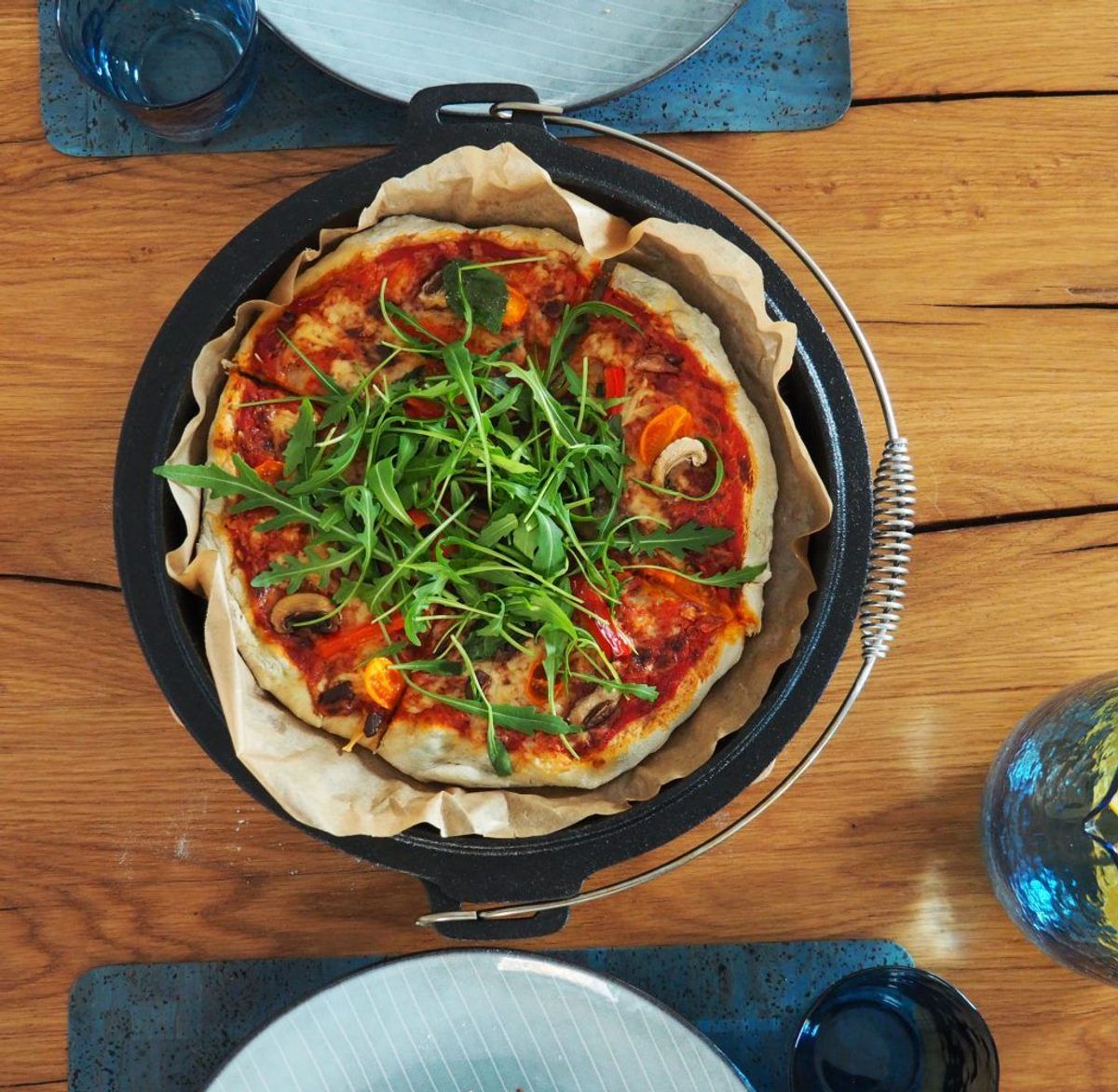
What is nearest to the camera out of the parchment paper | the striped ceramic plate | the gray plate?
the parchment paper

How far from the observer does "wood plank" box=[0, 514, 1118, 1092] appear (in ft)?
7.57

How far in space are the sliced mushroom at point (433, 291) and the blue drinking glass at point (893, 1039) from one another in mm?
1397

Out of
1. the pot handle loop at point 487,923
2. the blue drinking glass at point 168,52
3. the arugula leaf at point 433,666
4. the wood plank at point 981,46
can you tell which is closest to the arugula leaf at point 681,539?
the arugula leaf at point 433,666

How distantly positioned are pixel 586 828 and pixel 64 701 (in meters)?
1.08

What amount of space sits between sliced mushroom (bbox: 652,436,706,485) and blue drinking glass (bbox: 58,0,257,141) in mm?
1065

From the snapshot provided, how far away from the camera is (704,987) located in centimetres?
231

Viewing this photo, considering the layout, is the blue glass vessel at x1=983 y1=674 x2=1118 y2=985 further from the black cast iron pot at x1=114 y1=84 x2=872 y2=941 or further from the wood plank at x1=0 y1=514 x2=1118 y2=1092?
the black cast iron pot at x1=114 y1=84 x2=872 y2=941

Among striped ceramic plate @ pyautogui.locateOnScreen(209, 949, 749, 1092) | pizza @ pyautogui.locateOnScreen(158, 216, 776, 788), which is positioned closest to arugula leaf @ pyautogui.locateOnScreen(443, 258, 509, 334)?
pizza @ pyautogui.locateOnScreen(158, 216, 776, 788)

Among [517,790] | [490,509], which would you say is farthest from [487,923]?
[490,509]

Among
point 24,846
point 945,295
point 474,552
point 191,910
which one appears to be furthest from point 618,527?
Result: point 24,846

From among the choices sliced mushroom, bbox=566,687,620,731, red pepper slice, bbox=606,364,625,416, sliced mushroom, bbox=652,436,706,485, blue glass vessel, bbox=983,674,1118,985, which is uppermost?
red pepper slice, bbox=606,364,625,416

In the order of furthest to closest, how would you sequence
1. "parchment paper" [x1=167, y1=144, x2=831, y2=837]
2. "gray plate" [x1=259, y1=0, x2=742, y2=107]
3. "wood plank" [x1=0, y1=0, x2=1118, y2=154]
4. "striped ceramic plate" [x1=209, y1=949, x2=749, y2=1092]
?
"wood plank" [x1=0, y1=0, x2=1118, y2=154] → "gray plate" [x1=259, y1=0, x2=742, y2=107] → "striped ceramic plate" [x1=209, y1=949, x2=749, y2=1092] → "parchment paper" [x1=167, y1=144, x2=831, y2=837]

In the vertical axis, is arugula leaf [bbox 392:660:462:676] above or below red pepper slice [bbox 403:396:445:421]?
below

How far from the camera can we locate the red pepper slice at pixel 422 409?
2051 mm
